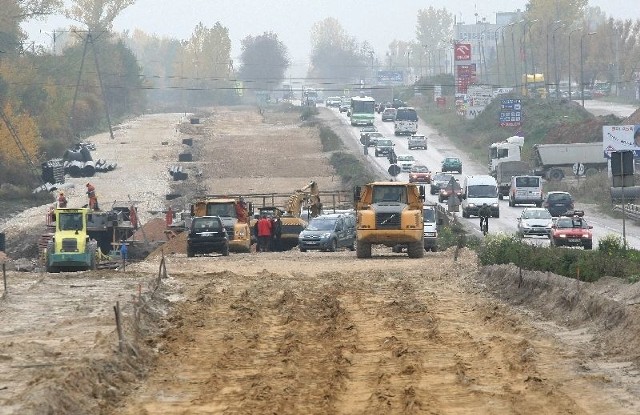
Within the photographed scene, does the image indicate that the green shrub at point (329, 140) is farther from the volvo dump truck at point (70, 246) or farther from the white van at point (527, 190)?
the volvo dump truck at point (70, 246)

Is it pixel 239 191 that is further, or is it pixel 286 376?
pixel 239 191

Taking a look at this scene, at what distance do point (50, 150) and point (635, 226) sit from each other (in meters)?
52.1

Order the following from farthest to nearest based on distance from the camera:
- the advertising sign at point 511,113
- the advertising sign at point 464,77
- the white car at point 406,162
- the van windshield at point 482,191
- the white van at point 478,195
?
the advertising sign at point 464,77, the advertising sign at point 511,113, the white car at point 406,162, the van windshield at point 482,191, the white van at point 478,195

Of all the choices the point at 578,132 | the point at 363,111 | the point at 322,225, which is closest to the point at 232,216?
the point at 322,225


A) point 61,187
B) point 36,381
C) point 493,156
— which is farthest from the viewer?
point 493,156

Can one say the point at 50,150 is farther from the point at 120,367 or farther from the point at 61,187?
the point at 120,367

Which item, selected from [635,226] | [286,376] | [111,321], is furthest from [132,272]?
[635,226]

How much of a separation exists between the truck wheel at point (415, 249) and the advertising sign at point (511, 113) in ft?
252

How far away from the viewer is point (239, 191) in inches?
3376

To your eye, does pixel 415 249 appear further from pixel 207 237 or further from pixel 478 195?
pixel 478 195

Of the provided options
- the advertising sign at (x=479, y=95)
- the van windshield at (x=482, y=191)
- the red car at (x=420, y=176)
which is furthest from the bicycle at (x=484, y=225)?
the advertising sign at (x=479, y=95)

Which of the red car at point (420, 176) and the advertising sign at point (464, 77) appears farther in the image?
the advertising sign at point (464, 77)

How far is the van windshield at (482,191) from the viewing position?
71688 mm

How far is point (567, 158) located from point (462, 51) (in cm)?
5698
